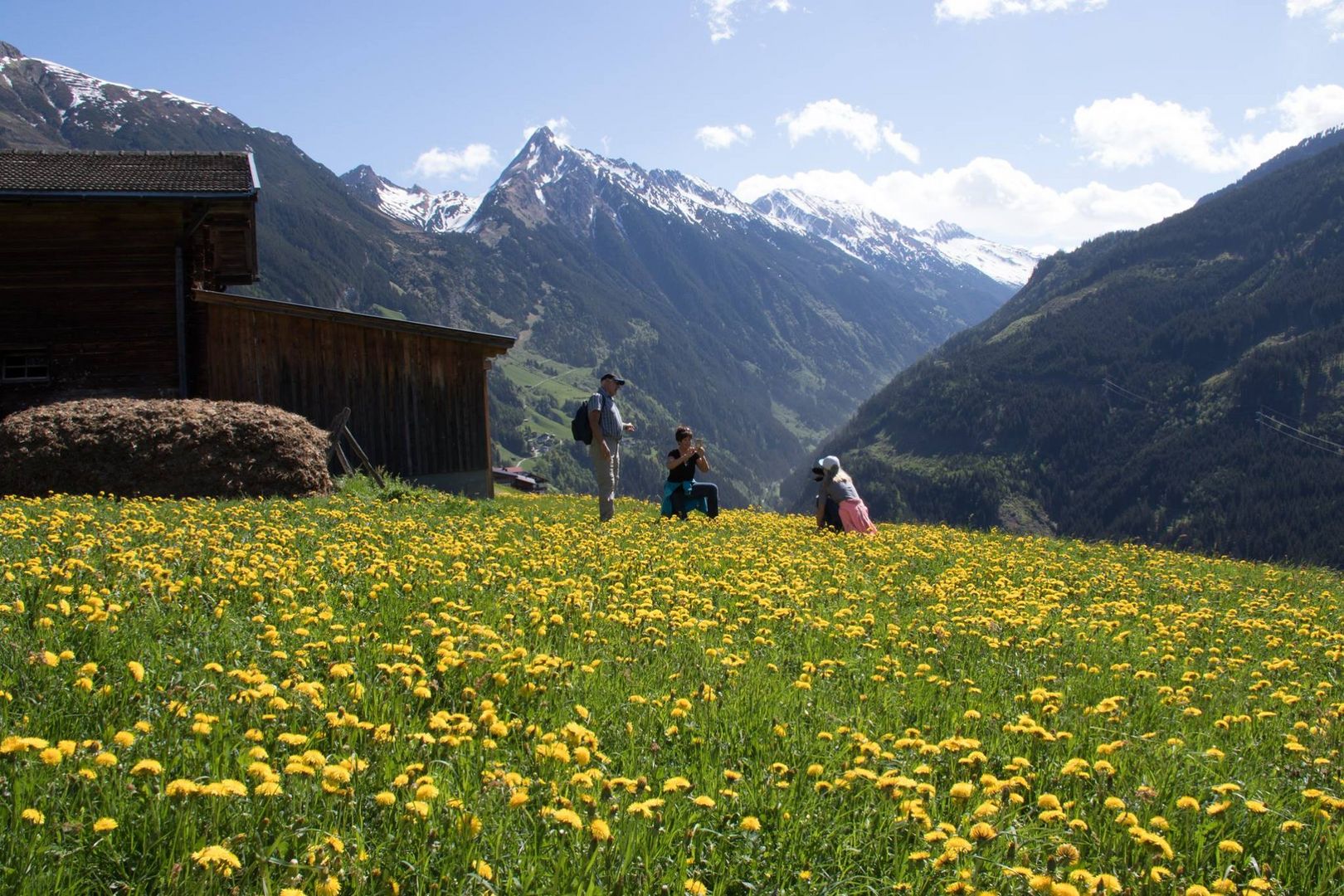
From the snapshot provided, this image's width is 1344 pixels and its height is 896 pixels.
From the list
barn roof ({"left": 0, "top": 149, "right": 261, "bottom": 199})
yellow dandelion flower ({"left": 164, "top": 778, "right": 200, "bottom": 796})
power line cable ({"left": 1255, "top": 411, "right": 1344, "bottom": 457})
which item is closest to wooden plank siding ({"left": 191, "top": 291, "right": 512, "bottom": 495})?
barn roof ({"left": 0, "top": 149, "right": 261, "bottom": 199})

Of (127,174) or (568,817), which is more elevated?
(127,174)

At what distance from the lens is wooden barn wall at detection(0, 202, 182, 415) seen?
61.5 ft

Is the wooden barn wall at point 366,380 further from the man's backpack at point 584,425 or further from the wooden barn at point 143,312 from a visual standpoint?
the man's backpack at point 584,425

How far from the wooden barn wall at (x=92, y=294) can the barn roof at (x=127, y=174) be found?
52 centimetres

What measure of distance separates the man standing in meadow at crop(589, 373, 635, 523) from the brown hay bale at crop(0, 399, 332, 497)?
465 centimetres

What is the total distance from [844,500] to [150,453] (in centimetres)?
1083

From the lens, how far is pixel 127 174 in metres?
19.8

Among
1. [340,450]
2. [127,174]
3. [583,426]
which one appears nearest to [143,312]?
[127,174]

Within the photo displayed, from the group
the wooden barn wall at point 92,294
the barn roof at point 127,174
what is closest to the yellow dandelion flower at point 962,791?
the barn roof at point 127,174

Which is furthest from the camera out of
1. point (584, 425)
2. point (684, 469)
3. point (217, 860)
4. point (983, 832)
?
point (684, 469)

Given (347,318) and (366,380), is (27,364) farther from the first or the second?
(366,380)

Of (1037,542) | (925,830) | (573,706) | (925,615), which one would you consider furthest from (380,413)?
(925,830)

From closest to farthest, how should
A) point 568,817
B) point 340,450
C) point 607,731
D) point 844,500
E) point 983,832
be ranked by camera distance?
1. point 568,817
2. point 983,832
3. point 607,731
4. point 844,500
5. point 340,450

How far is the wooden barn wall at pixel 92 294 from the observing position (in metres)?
18.8
